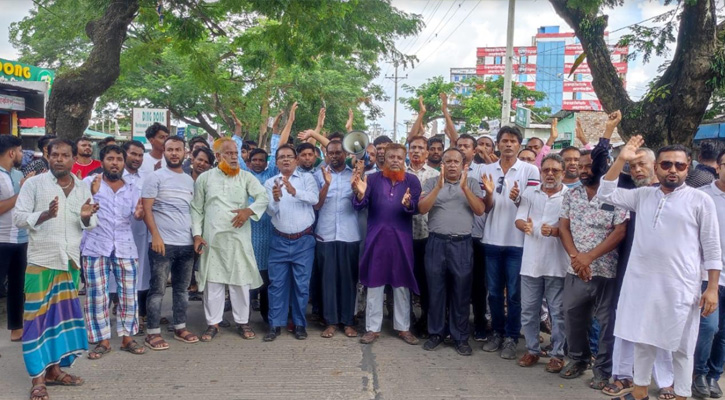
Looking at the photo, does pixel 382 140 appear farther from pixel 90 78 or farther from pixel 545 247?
pixel 90 78

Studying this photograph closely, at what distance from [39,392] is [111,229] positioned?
1458 millimetres

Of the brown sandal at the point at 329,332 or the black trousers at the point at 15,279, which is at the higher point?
the black trousers at the point at 15,279

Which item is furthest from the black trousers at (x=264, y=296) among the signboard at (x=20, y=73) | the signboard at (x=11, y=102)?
the signboard at (x=20, y=73)

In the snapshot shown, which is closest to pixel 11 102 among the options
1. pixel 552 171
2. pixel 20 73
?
pixel 20 73

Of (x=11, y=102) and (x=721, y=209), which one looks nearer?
(x=721, y=209)

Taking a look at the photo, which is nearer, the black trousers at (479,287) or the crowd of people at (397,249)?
the crowd of people at (397,249)

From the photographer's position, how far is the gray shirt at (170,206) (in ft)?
18.1

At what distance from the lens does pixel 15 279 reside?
552cm

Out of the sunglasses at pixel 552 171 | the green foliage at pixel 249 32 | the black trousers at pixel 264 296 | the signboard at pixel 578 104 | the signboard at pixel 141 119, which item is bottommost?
the black trousers at pixel 264 296

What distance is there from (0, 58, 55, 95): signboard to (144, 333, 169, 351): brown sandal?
11.1m

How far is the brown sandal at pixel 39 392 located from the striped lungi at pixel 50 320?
9cm

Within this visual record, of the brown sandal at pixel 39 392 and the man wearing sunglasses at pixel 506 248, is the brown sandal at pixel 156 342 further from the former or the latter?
the man wearing sunglasses at pixel 506 248

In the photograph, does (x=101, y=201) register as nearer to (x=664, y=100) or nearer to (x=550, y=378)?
(x=550, y=378)

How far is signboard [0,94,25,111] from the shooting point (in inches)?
447
